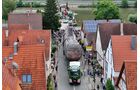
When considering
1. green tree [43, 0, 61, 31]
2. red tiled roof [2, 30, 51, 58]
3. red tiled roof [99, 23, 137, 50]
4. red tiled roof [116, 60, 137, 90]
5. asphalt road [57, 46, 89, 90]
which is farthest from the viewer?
green tree [43, 0, 61, 31]

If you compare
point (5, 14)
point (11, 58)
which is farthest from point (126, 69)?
point (5, 14)

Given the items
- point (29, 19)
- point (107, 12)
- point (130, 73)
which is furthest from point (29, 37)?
point (107, 12)

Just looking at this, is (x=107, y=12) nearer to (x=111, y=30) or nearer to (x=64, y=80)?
(x=111, y=30)

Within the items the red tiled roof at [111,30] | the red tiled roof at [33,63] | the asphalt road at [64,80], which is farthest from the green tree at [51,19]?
the red tiled roof at [33,63]

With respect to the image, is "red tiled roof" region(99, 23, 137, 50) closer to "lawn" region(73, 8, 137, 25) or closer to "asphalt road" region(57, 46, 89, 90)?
"asphalt road" region(57, 46, 89, 90)

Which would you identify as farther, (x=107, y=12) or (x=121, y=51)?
(x=107, y=12)

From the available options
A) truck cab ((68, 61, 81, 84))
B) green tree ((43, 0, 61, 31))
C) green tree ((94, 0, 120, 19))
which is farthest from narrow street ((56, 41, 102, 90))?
green tree ((94, 0, 120, 19))
